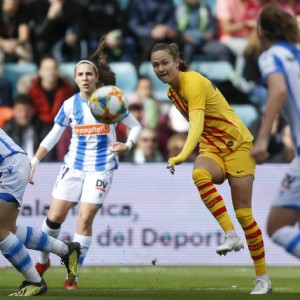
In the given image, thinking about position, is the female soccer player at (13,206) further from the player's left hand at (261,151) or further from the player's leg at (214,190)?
the player's left hand at (261,151)

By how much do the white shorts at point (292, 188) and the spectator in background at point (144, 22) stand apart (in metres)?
9.23

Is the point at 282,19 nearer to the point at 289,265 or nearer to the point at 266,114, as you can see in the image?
the point at 266,114

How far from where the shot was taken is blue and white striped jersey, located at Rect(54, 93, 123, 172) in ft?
32.4

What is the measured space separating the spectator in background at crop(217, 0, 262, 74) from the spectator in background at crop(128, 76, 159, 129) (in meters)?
1.69

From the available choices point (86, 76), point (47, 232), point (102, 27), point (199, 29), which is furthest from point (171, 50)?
point (199, 29)

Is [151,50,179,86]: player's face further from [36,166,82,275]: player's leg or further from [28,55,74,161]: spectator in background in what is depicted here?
[28,55,74,161]: spectator in background

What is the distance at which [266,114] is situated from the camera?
681 centimetres

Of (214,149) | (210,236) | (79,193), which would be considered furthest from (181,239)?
(214,149)

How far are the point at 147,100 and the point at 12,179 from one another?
7.47m

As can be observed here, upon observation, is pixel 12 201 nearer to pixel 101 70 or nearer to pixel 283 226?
pixel 283 226

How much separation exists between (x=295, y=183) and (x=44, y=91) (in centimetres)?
839

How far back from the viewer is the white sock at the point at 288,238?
22.7 ft

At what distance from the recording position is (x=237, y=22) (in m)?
16.4

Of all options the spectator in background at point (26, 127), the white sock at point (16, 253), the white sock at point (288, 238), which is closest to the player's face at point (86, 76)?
the white sock at point (16, 253)
